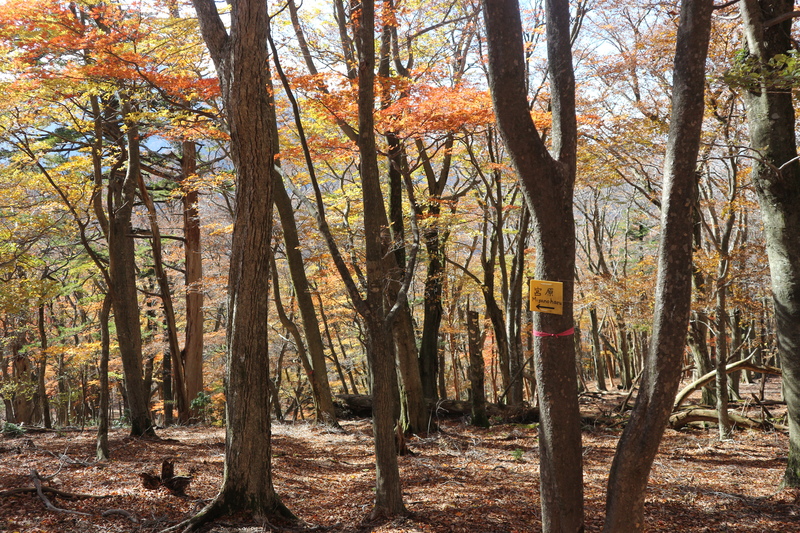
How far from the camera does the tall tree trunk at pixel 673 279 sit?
9.09ft

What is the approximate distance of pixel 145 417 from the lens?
8391 mm

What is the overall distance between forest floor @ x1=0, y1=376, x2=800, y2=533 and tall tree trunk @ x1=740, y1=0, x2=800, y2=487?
40.4 inches

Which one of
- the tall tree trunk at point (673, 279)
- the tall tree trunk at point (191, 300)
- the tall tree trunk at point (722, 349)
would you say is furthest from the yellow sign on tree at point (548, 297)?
the tall tree trunk at point (191, 300)

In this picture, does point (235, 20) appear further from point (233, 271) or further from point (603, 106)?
point (603, 106)

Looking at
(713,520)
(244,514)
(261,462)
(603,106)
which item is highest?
(603,106)

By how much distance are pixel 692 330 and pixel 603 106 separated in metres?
5.21

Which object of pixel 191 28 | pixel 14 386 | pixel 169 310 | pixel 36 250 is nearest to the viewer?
pixel 191 28

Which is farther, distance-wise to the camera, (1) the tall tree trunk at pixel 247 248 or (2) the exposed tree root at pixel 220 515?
(1) the tall tree trunk at pixel 247 248

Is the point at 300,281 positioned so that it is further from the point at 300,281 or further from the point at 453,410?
the point at 453,410

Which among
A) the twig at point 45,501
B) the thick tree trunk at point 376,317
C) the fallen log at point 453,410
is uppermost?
the thick tree trunk at point 376,317

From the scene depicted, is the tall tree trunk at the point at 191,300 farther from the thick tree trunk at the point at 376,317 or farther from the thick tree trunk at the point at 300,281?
the thick tree trunk at the point at 376,317

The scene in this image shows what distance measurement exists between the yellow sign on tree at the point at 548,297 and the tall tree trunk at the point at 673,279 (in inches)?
20.0

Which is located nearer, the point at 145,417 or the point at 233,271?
the point at 233,271

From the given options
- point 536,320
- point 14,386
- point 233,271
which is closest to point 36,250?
point 14,386
